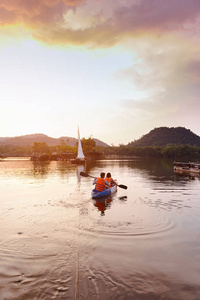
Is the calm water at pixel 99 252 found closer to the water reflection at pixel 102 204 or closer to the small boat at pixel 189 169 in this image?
the water reflection at pixel 102 204

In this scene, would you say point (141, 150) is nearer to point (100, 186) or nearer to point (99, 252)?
point (100, 186)

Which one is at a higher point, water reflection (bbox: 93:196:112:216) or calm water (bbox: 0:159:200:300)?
calm water (bbox: 0:159:200:300)

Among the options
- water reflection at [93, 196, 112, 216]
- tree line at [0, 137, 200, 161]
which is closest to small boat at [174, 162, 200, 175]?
water reflection at [93, 196, 112, 216]

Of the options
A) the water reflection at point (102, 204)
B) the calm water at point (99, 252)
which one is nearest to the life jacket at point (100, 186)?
the water reflection at point (102, 204)

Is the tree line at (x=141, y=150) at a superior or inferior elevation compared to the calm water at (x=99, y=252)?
superior

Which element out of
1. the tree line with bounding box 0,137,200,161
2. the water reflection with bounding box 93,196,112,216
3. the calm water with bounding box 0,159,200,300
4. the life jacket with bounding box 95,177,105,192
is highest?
the tree line with bounding box 0,137,200,161

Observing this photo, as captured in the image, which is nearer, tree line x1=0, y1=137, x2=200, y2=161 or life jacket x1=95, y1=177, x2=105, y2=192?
life jacket x1=95, y1=177, x2=105, y2=192

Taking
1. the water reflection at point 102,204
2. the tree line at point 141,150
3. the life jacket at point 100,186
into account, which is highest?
the tree line at point 141,150

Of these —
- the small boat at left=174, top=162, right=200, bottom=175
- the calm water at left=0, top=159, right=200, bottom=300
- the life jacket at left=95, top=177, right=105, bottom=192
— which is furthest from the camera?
the small boat at left=174, top=162, right=200, bottom=175

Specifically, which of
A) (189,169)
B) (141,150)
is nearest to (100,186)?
(189,169)

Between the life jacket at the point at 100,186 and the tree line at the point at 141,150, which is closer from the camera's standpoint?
the life jacket at the point at 100,186

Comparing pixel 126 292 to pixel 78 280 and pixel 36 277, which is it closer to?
pixel 78 280

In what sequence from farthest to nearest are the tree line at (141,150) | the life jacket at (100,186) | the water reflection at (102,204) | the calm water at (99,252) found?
the tree line at (141,150) < the life jacket at (100,186) < the water reflection at (102,204) < the calm water at (99,252)

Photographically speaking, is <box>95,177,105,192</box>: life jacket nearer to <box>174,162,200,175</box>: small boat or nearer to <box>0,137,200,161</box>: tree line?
<box>174,162,200,175</box>: small boat
